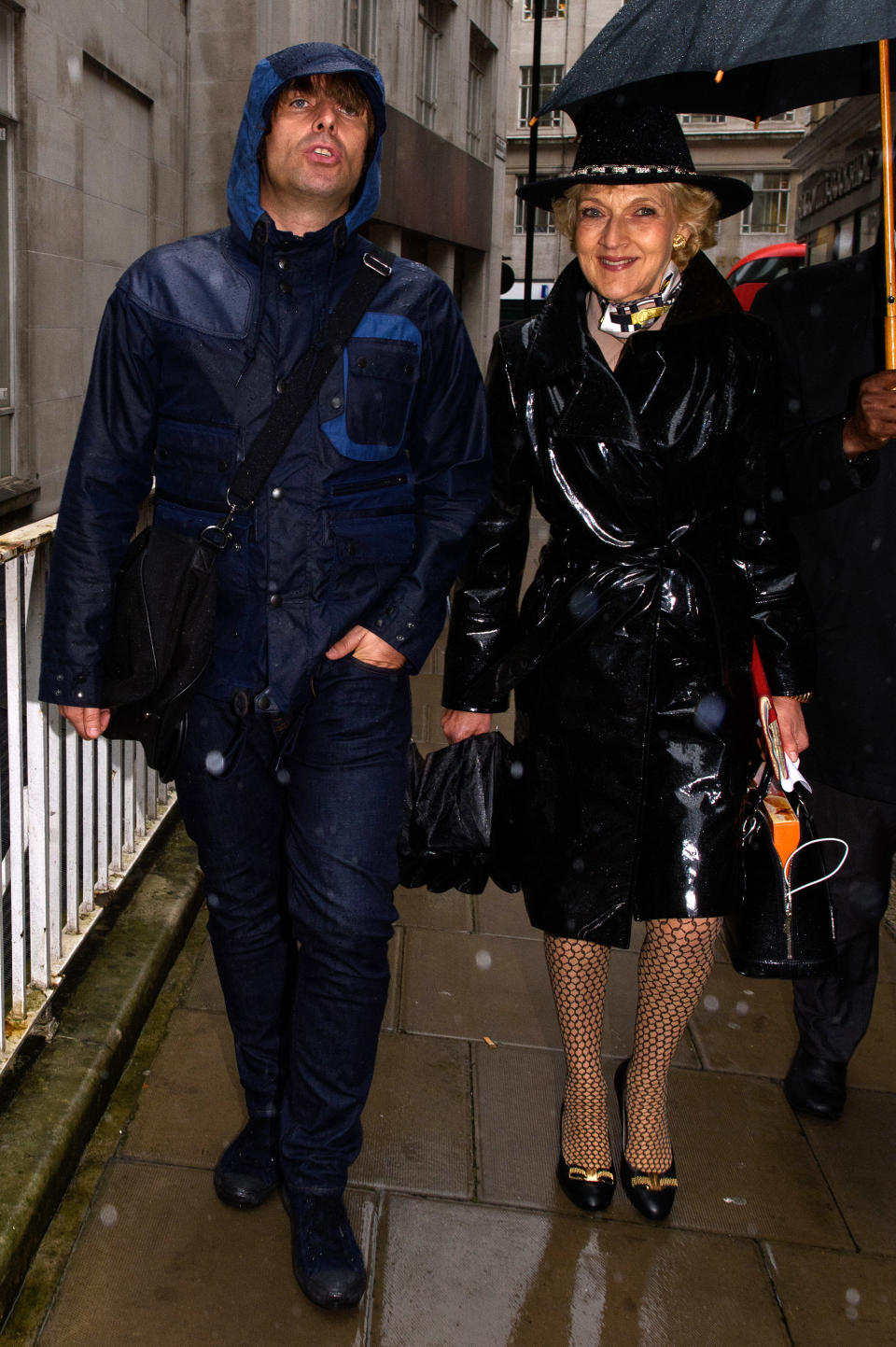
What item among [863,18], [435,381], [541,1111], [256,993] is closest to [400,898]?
[541,1111]

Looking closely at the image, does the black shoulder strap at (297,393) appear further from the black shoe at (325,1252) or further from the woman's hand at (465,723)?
the black shoe at (325,1252)

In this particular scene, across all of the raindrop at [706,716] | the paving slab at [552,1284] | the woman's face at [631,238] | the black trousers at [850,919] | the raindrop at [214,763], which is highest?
the woman's face at [631,238]

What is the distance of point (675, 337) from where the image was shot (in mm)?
2773

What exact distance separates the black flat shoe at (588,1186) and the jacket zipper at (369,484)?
5.05ft

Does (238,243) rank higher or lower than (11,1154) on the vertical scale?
higher

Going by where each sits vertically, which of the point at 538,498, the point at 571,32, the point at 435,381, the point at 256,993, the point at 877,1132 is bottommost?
the point at 877,1132

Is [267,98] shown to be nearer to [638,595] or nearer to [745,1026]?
[638,595]

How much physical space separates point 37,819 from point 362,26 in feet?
47.5

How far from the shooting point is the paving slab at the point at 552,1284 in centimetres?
250

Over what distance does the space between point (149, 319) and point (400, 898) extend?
8.50 ft

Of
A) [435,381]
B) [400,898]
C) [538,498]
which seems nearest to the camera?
[435,381]

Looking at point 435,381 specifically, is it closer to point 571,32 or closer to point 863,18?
point 863,18

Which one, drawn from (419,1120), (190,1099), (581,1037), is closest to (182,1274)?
(190,1099)

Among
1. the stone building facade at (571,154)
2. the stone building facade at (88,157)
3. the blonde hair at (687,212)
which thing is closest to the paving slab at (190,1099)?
the blonde hair at (687,212)
